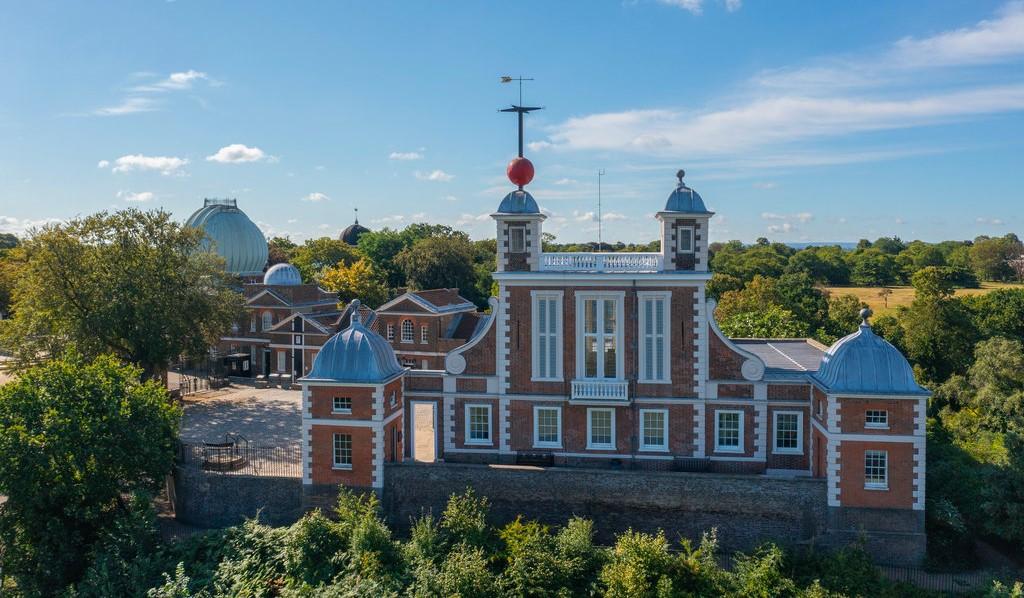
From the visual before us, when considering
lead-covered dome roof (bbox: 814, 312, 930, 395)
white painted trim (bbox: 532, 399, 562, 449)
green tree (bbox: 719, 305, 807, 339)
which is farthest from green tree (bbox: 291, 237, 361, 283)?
lead-covered dome roof (bbox: 814, 312, 930, 395)

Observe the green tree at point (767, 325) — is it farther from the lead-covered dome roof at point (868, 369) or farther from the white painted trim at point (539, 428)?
the white painted trim at point (539, 428)

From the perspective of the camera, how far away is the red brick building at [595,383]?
27234 millimetres

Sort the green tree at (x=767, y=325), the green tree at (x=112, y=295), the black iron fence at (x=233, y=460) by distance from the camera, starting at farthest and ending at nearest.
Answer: the green tree at (x=767, y=325) → the green tree at (x=112, y=295) → the black iron fence at (x=233, y=460)

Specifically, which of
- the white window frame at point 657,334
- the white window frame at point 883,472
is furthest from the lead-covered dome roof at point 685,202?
the white window frame at point 883,472

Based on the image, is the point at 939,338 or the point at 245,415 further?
the point at 939,338

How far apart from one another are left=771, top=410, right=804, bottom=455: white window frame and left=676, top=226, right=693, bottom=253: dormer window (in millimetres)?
6904

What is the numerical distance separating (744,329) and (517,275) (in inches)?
965

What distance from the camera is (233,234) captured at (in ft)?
211

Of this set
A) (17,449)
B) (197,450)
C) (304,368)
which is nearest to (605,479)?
(197,450)

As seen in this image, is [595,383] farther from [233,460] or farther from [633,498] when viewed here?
[233,460]

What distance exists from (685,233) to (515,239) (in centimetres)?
642

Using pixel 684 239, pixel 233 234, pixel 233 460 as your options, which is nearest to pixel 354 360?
pixel 233 460

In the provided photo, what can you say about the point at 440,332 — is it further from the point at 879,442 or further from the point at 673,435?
the point at 879,442

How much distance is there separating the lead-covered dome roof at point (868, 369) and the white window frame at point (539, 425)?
9.63m
